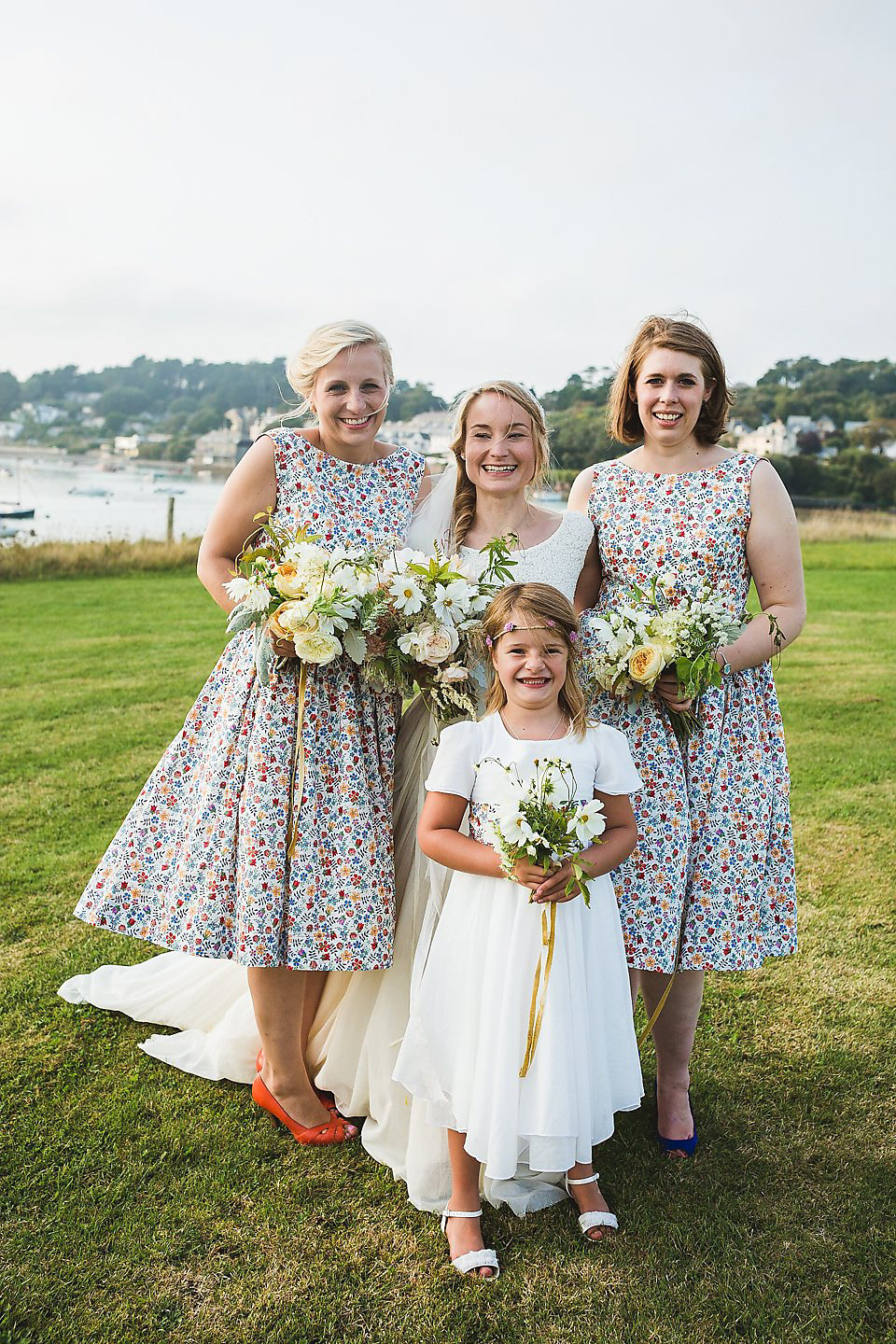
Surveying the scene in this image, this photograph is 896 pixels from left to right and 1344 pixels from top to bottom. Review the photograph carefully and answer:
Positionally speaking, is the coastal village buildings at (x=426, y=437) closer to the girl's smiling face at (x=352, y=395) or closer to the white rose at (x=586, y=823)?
the girl's smiling face at (x=352, y=395)

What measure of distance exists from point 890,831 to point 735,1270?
4077 millimetres

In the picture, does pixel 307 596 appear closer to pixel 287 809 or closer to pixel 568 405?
pixel 287 809

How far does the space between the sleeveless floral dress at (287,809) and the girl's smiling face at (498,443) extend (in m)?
0.32

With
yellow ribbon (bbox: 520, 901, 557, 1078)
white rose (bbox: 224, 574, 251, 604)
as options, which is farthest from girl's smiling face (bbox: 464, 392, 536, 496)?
yellow ribbon (bbox: 520, 901, 557, 1078)

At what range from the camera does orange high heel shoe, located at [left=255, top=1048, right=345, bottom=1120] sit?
11.8ft

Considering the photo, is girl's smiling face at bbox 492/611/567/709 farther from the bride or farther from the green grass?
the green grass

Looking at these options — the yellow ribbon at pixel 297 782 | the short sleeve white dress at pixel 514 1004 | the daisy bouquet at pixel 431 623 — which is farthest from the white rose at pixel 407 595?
the yellow ribbon at pixel 297 782

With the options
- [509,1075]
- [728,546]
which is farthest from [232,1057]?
[728,546]

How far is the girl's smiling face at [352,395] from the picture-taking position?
3314mm

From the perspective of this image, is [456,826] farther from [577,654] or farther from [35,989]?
[35,989]

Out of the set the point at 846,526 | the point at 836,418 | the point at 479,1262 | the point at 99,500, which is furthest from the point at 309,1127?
the point at 836,418

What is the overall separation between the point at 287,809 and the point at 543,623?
104cm

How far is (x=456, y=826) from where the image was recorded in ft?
9.70

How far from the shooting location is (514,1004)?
9.03 ft
